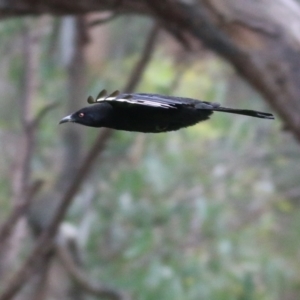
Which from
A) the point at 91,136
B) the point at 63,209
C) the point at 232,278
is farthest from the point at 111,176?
the point at 63,209

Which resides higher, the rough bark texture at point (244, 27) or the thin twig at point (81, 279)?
the rough bark texture at point (244, 27)

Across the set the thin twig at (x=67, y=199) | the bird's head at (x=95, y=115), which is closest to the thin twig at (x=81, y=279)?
the thin twig at (x=67, y=199)

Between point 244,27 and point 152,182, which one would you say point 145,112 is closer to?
point 244,27

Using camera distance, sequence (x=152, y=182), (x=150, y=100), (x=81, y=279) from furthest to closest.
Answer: (x=152, y=182), (x=81, y=279), (x=150, y=100)

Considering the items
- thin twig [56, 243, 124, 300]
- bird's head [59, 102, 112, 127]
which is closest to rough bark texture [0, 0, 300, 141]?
thin twig [56, 243, 124, 300]

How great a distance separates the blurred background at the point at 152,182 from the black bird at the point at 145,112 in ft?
4.88

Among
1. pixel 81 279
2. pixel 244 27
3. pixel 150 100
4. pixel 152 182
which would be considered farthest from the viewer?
pixel 152 182

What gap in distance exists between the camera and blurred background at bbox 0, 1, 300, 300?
2154 mm

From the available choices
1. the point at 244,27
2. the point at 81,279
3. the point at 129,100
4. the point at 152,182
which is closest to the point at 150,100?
the point at 129,100

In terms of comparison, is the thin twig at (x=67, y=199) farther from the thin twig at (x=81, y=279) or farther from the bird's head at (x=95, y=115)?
the bird's head at (x=95, y=115)

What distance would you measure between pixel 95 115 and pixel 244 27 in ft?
3.72

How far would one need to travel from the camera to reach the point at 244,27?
140 centimetres

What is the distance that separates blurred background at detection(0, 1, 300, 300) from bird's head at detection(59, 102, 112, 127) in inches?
58.3

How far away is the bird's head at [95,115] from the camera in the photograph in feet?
1.07
